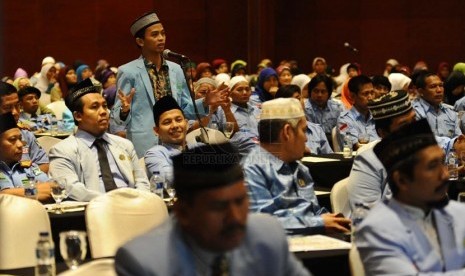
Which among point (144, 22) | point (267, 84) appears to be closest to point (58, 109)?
point (267, 84)

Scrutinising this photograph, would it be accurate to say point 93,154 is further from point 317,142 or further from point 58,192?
point 317,142

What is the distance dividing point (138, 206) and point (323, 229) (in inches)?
33.2

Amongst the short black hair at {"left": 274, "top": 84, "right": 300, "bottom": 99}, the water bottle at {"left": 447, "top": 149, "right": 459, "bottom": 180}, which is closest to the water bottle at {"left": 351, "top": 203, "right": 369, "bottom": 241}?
the water bottle at {"left": 447, "top": 149, "right": 459, "bottom": 180}

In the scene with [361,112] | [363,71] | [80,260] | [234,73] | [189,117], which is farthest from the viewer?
[363,71]

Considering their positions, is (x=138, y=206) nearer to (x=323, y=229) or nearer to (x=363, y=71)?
(x=323, y=229)

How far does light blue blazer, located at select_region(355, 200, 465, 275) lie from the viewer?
11.3 ft

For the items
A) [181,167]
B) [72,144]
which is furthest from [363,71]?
[181,167]

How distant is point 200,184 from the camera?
8.59ft

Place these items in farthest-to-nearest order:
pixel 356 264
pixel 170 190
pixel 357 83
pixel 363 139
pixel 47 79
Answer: pixel 47 79 < pixel 357 83 < pixel 363 139 < pixel 170 190 < pixel 356 264

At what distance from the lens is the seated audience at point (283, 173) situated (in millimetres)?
4691

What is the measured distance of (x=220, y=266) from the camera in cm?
262

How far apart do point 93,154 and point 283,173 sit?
6.41ft

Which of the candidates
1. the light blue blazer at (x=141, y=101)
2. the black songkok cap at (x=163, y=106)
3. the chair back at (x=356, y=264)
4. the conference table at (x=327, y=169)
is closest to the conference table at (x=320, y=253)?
the chair back at (x=356, y=264)

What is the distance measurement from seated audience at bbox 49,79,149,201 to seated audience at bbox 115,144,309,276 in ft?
11.6
